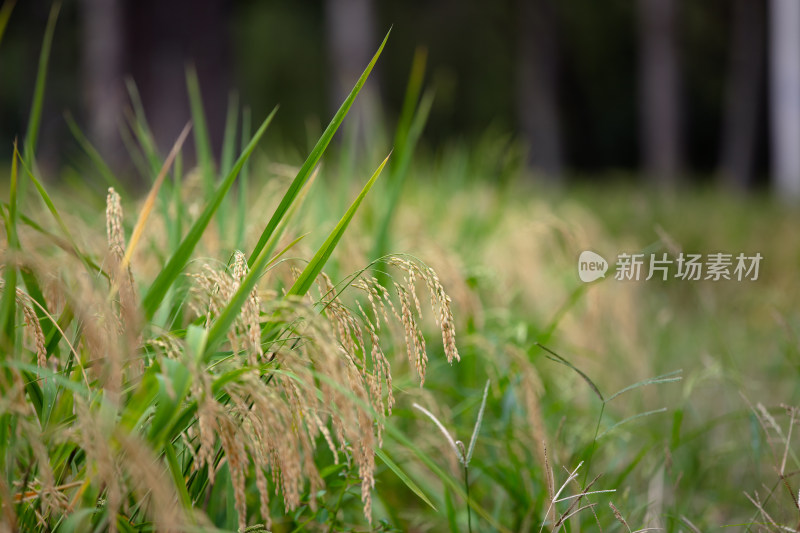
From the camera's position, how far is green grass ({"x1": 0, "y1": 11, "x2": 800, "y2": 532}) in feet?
2.97

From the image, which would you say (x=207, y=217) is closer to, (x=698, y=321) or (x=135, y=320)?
(x=135, y=320)

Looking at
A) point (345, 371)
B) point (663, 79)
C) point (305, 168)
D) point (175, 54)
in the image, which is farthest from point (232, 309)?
point (663, 79)

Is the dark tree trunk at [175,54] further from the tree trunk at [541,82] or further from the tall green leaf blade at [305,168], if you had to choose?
the tree trunk at [541,82]

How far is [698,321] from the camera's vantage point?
3930 millimetres

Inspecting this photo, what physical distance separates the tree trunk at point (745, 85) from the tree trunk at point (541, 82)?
384cm

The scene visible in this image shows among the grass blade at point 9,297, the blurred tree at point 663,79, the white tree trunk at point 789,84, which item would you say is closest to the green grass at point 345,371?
the grass blade at point 9,297

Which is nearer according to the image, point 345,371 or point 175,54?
point 345,371

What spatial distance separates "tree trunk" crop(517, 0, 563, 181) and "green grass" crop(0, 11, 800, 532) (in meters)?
13.3

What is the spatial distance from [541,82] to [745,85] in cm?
448

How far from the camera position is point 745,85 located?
14.5m

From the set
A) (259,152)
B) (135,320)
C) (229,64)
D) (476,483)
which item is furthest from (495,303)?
(229,64)

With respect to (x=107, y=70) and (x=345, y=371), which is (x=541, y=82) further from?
(x=345, y=371)

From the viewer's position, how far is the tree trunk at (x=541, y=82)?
16.2 meters

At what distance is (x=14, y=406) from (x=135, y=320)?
0.17 meters
